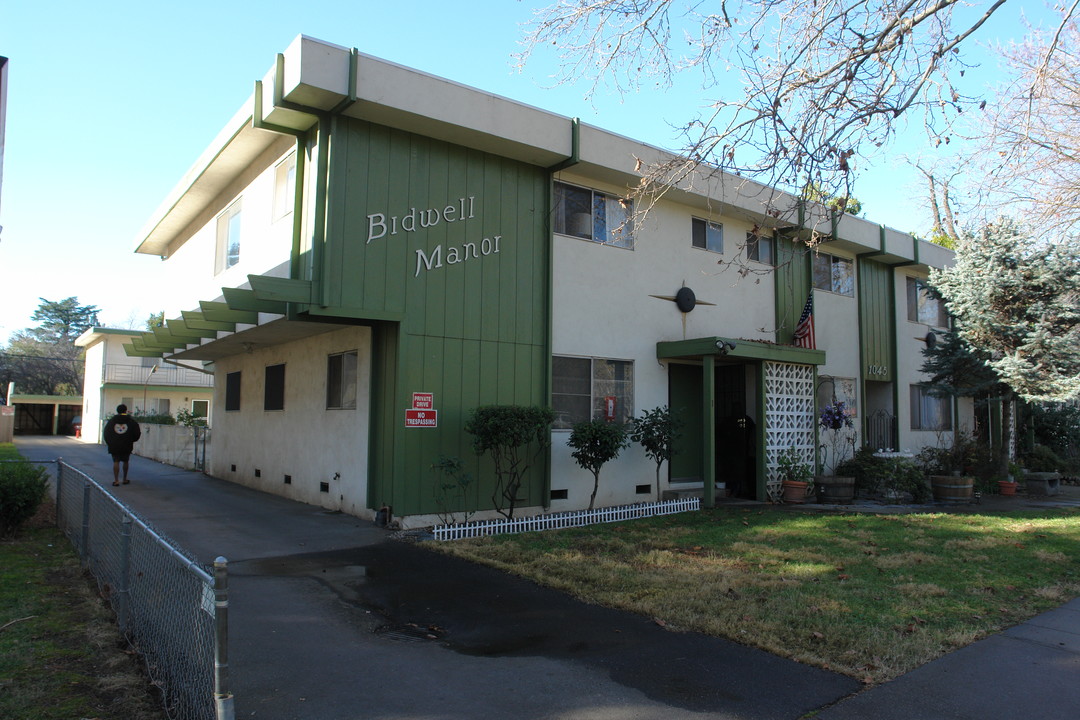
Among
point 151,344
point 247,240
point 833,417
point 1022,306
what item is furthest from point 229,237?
point 1022,306

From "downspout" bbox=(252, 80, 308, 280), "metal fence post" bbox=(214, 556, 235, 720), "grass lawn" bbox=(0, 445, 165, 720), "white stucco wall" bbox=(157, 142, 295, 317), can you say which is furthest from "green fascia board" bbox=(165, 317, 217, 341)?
"metal fence post" bbox=(214, 556, 235, 720)

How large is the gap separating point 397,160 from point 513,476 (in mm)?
4740

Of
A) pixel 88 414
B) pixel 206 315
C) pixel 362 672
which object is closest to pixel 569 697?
pixel 362 672

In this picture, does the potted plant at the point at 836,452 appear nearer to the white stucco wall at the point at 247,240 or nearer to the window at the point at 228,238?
the white stucco wall at the point at 247,240

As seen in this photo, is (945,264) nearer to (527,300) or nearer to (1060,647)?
(527,300)

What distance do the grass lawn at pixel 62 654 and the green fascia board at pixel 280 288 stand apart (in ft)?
11.6

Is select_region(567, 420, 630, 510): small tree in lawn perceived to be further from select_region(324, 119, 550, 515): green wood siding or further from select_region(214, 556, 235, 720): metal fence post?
select_region(214, 556, 235, 720): metal fence post

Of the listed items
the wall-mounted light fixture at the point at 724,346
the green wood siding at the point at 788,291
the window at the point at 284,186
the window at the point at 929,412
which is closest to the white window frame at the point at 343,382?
the window at the point at 284,186

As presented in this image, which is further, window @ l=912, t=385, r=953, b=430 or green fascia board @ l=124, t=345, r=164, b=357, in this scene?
window @ l=912, t=385, r=953, b=430

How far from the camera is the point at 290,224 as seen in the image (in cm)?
1080

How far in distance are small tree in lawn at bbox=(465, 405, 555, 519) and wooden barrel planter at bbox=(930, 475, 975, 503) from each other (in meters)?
8.36

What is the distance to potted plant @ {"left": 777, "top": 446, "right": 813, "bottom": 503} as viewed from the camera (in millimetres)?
13477

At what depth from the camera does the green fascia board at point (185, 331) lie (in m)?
13.1

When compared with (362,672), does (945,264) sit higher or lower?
higher
